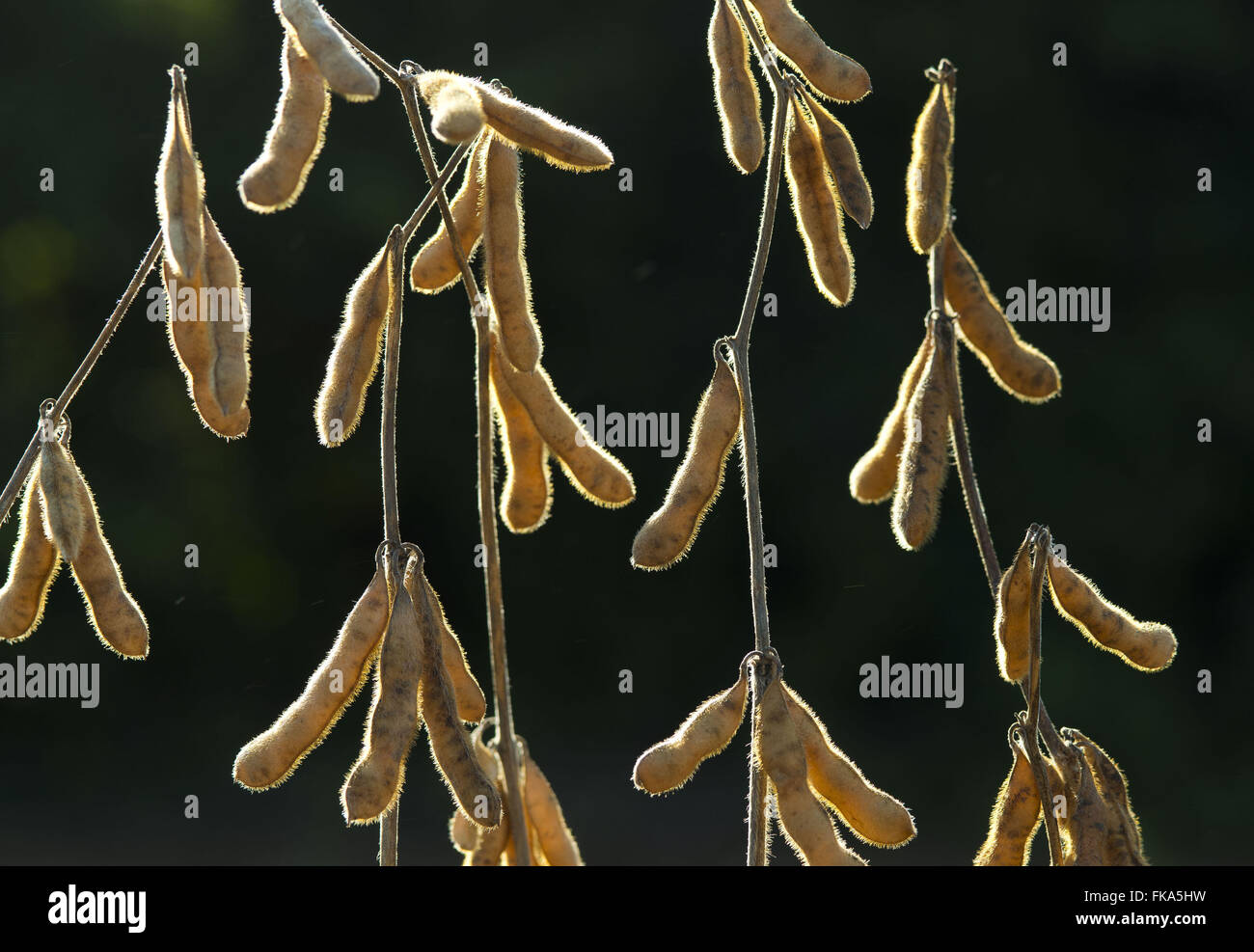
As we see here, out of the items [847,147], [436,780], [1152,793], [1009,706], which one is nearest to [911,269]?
[1009,706]

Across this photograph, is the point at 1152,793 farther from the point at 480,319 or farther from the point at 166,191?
the point at 166,191

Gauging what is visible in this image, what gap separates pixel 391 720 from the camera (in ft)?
3.11

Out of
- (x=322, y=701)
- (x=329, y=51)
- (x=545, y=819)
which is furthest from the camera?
(x=545, y=819)

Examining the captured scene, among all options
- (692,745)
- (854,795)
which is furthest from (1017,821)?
(692,745)

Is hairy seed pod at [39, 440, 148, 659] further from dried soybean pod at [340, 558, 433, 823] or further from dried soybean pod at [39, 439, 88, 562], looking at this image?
dried soybean pod at [340, 558, 433, 823]

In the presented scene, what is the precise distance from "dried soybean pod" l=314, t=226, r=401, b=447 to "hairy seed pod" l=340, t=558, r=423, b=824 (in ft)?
0.43

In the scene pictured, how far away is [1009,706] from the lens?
3.70 meters

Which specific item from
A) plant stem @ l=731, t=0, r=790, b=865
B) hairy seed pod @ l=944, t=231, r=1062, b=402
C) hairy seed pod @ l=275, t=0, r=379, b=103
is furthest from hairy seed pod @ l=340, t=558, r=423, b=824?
hairy seed pod @ l=944, t=231, r=1062, b=402

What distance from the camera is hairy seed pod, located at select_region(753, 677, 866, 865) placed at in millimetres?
979

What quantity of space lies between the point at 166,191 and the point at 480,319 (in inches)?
10.1

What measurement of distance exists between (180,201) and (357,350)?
0.56 ft

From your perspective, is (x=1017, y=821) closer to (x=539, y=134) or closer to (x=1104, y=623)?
(x=1104, y=623)

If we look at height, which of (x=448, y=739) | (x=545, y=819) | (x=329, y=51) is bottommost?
(x=545, y=819)

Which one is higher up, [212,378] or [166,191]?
[166,191]
